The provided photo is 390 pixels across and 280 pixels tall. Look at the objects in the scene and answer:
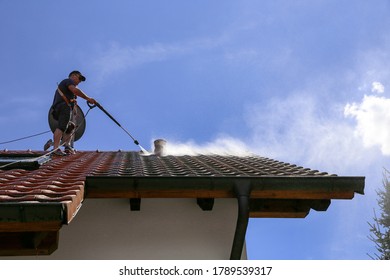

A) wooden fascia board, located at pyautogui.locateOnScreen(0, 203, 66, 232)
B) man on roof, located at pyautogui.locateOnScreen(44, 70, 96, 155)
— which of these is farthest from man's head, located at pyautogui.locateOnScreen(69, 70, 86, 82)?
wooden fascia board, located at pyautogui.locateOnScreen(0, 203, 66, 232)

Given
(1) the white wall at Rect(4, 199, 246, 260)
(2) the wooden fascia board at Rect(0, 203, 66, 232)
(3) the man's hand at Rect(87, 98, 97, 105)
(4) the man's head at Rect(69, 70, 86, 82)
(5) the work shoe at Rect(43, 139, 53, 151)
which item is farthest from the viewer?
(5) the work shoe at Rect(43, 139, 53, 151)

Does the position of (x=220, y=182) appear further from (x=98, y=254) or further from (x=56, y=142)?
(x=56, y=142)

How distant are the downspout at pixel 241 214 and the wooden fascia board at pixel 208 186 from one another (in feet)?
0.16

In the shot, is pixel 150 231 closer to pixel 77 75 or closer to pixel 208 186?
pixel 208 186

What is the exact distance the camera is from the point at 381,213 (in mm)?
15156

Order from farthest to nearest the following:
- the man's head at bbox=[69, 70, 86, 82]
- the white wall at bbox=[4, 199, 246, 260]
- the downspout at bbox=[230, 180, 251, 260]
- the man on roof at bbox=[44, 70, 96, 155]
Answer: the man's head at bbox=[69, 70, 86, 82]
the man on roof at bbox=[44, 70, 96, 155]
the white wall at bbox=[4, 199, 246, 260]
the downspout at bbox=[230, 180, 251, 260]

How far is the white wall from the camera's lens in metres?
3.56

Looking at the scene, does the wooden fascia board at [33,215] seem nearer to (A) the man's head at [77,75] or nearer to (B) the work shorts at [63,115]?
(B) the work shorts at [63,115]

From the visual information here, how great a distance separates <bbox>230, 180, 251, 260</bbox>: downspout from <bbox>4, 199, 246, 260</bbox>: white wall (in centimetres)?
17

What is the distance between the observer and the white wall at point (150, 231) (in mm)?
3562

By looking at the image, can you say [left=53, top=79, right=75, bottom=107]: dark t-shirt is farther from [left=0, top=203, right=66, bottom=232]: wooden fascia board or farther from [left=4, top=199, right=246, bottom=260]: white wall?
[left=0, top=203, right=66, bottom=232]: wooden fascia board

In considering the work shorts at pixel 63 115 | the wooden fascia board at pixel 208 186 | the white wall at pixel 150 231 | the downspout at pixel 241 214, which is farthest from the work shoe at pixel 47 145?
the downspout at pixel 241 214
